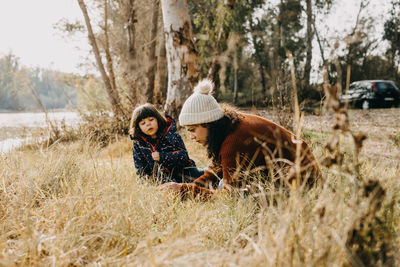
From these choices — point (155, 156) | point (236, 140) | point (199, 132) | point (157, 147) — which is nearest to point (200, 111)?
point (199, 132)

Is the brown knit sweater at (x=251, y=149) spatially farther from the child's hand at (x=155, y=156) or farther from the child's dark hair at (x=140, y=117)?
the child's dark hair at (x=140, y=117)

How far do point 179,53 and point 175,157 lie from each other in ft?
8.92

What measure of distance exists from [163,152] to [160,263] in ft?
6.96

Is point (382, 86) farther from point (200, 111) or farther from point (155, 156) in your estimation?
point (200, 111)

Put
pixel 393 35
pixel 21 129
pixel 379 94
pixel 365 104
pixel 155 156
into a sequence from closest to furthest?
pixel 155 156
pixel 21 129
pixel 379 94
pixel 365 104
pixel 393 35

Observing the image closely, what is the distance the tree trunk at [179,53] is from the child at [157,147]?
6.71 feet

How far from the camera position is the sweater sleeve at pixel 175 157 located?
3.21m

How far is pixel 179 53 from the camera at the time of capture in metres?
5.25

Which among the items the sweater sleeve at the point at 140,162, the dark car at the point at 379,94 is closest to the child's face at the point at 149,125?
the sweater sleeve at the point at 140,162

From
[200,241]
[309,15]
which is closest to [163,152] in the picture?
[200,241]

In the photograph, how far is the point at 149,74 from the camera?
8.36m

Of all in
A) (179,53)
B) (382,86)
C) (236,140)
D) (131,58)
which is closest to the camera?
(236,140)

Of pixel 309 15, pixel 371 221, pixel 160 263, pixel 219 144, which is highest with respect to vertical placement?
pixel 309 15

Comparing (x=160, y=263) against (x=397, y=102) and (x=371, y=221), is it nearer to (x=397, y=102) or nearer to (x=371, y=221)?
(x=371, y=221)
